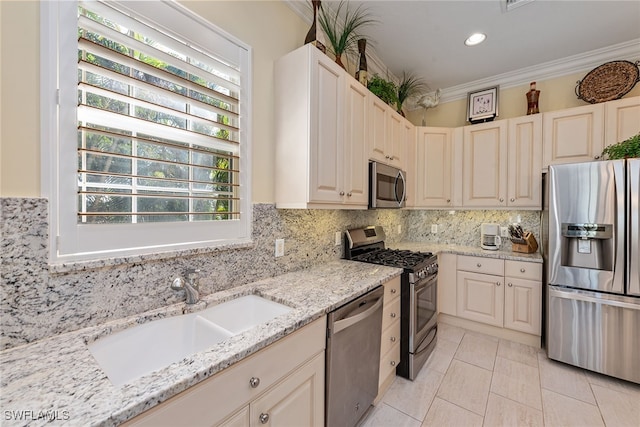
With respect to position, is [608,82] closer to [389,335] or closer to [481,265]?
[481,265]

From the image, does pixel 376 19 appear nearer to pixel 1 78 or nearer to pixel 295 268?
pixel 295 268

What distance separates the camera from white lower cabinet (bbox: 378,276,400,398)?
5.90 feet

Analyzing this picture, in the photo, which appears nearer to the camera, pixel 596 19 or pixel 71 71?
pixel 71 71

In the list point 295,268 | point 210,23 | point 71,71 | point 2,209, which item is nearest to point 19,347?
point 2,209

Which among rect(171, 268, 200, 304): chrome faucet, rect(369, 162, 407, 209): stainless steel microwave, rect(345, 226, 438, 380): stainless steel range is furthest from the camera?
rect(369, 162, 407, 209): stainless steel microwave

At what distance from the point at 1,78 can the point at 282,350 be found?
1326 mm

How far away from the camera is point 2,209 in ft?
2.75

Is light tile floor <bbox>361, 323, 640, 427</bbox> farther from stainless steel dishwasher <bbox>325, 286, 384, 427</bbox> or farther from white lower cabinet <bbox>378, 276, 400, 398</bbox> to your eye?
stainless steel dishwasher <bbox>325, 286, 384, 427</bbox>

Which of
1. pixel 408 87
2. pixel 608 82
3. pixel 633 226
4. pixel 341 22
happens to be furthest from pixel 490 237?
pixel 341 22

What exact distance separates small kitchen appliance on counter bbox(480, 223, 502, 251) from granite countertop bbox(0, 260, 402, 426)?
2612mm

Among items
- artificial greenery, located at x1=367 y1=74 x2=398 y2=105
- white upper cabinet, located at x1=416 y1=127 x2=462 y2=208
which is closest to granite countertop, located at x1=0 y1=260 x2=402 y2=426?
artificial greenery, located at x1=367 y1=74 x2=398 y2=105

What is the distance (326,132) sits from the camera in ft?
5.57

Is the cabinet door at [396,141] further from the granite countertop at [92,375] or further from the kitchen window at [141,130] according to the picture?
the granite countertop at [92,375]

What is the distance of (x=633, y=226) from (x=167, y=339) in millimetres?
3107
